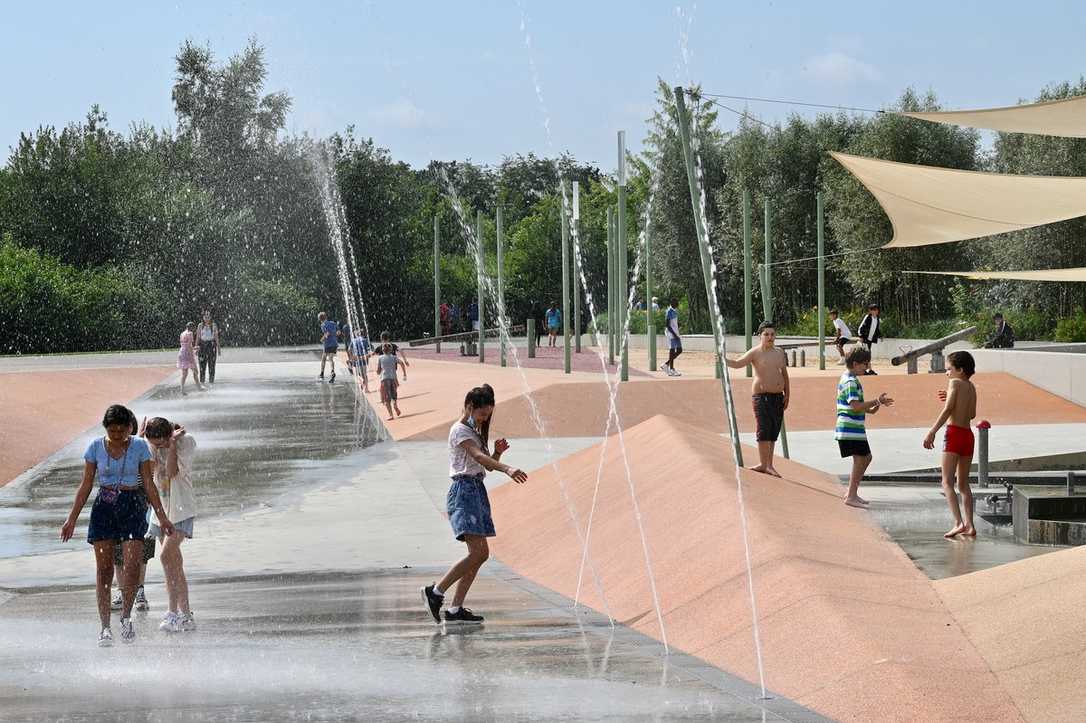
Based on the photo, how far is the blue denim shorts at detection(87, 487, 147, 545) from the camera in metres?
8.38

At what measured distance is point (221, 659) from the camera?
25.1 feet

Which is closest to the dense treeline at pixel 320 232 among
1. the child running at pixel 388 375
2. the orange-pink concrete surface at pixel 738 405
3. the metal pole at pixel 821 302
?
the metal pole at pixel 821 302

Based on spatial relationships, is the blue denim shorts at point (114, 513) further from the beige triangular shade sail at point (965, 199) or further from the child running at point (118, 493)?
the beige triangular shade sail at point (965, 199)

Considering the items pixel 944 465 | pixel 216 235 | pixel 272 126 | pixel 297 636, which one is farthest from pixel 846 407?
pixel 272 126

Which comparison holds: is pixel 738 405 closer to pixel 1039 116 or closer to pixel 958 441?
pixel 1039 116

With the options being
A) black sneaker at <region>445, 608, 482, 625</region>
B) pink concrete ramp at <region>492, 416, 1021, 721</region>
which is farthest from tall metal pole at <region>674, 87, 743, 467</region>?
black sneaker at <region>445, 608, 482, 625</region>

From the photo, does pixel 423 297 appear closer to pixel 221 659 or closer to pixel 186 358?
pixel 186 358

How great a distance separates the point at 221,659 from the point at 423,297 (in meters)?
56.0

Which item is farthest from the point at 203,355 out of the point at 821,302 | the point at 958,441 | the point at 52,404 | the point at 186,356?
the point at 958,441

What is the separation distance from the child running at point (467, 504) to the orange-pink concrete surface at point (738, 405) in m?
12.1

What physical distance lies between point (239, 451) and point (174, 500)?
1069 centimetres

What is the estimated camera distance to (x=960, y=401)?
1133cm

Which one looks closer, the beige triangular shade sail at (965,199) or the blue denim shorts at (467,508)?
the blue denim shorts at (467,508)

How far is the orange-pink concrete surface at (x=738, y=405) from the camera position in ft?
71.7
